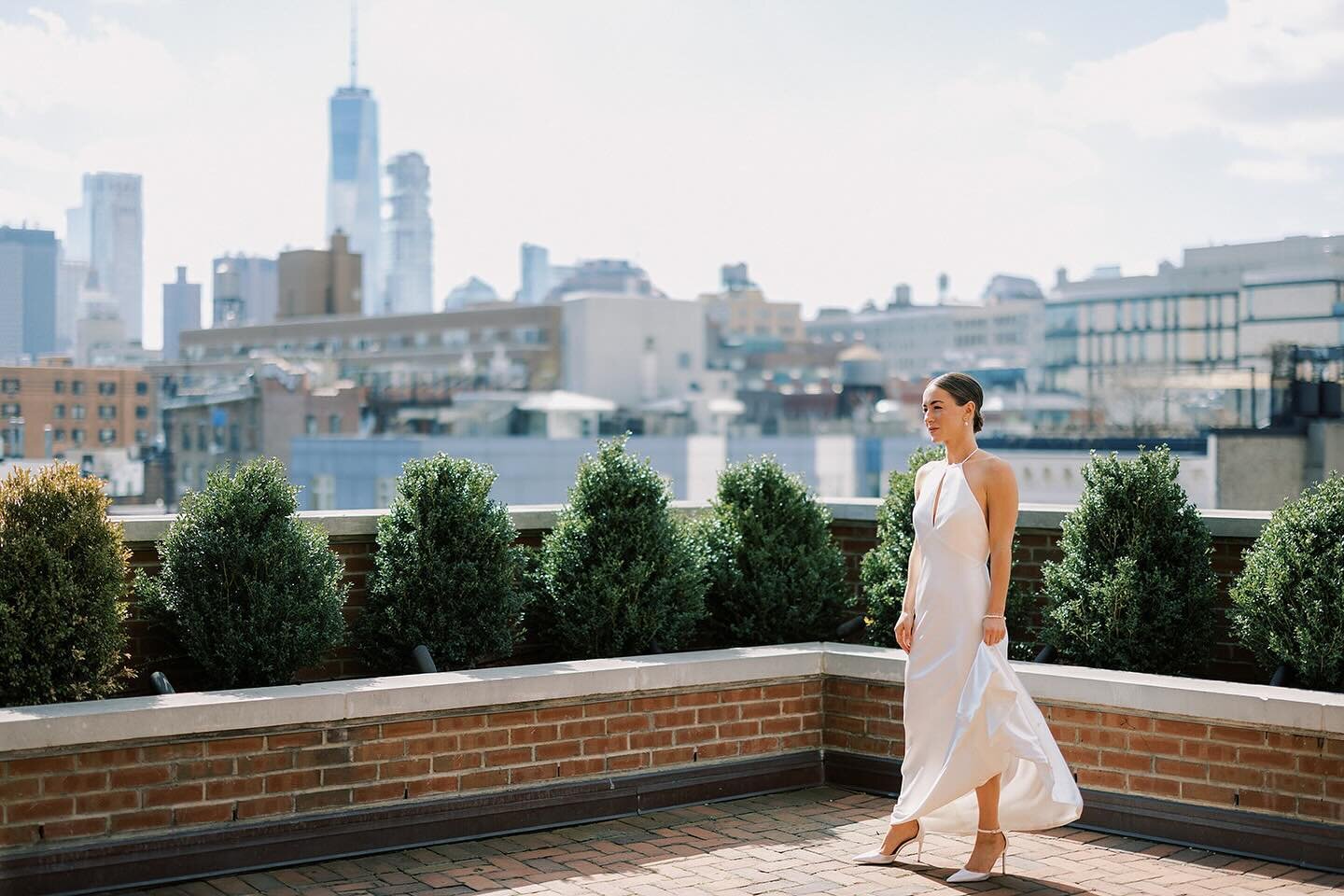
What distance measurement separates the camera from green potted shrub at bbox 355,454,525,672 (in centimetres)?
749

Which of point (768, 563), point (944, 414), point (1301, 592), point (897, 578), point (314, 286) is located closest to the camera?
point (944, 414)

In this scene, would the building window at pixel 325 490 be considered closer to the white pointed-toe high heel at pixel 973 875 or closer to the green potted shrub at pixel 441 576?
the green potted shrub at pixel 441 576

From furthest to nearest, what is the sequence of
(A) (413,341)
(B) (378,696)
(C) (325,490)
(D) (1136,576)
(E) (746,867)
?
(A) (413,341) < (C) (325,490) < (D) (1136,576) < (B) (378,696) < (E) (746,867)

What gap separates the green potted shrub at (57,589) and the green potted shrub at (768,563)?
10.9 feet

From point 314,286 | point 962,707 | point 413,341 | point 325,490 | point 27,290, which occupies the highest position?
point 314,286

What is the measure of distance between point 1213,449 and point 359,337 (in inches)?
4360

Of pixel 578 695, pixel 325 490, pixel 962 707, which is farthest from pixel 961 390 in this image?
pixel 325 490

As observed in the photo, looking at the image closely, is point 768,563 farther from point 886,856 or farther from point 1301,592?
point 1301,592

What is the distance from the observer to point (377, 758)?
21.4ft

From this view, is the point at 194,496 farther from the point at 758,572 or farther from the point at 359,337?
the point at 359,337

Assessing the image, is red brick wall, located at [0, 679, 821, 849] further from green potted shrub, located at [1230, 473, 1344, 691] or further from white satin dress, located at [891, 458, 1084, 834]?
green potted shrub, located at [1230, 473, 1344, 691]

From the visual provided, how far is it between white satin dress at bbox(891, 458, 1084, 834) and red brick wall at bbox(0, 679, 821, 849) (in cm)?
145

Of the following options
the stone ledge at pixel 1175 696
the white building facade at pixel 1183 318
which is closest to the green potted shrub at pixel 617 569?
the stone ledge at pixel 1175 696

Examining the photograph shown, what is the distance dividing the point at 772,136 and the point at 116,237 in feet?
280
